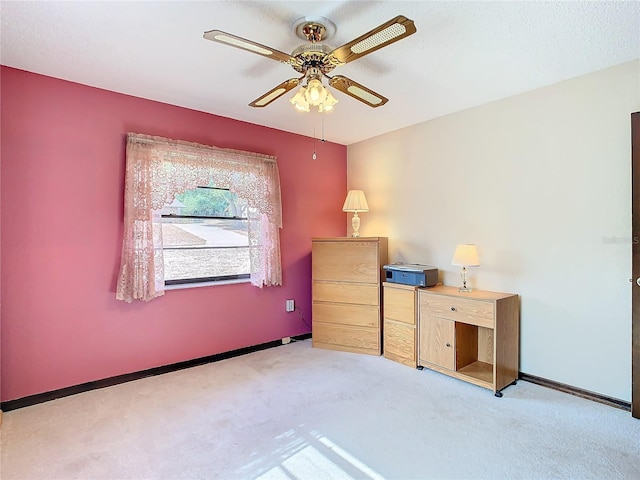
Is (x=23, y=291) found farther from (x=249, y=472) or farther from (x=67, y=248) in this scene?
(x=249, y=472)

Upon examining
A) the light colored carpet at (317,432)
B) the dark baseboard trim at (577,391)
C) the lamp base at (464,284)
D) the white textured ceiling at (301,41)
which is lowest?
the light colored carpet at (317,432)

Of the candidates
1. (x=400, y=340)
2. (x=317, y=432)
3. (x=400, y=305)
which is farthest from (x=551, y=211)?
(x=317, y=432)

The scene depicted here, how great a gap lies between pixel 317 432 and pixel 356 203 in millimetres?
2371

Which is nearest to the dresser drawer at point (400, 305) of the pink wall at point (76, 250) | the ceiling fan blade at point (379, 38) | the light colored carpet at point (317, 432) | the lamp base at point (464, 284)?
the lamp base at point (464, 284)

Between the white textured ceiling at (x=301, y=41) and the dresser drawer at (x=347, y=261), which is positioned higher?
the white textured ceiling at (x=301, y=41)

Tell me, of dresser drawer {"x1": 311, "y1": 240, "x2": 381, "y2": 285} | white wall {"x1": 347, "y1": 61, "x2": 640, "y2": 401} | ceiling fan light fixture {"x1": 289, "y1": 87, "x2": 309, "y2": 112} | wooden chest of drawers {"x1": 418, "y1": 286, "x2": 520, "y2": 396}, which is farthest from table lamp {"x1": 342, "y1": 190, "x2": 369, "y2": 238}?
ceiling fan light fixture {"x1": 289, "y1": 87, "x2": 309, "y2": 112}

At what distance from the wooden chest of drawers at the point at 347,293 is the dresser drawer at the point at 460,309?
59cm

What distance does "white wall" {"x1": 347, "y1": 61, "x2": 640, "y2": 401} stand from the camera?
7.90 ft

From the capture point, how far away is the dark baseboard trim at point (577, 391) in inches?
93.3

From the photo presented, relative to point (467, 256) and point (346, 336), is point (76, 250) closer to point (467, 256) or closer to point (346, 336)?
point (346, 336)

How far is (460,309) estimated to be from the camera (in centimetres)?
283

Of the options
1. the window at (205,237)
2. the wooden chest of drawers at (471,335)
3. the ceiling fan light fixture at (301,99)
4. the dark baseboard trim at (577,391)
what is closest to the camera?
the ceiling fan light fixture at (301,99)

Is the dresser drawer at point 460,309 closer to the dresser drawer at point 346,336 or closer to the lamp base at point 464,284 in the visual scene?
the lamp base at point 464,284

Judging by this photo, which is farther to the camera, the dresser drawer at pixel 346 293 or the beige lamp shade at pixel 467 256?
the dresser drawer at pixel 346 293
